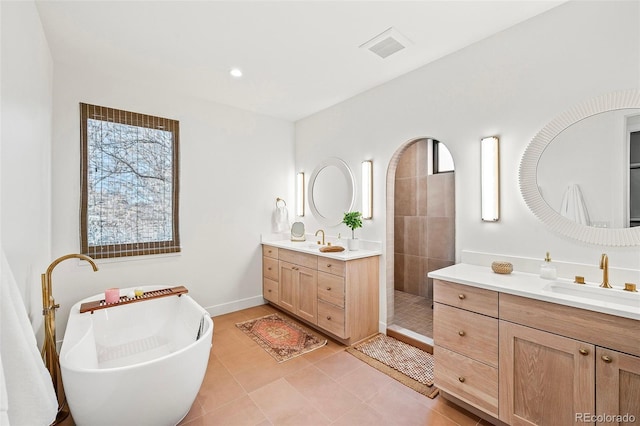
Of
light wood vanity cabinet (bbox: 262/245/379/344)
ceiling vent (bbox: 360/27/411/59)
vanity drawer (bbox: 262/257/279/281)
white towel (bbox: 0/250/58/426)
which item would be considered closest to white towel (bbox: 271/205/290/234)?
vanity drawer (bbox: 262/257/279/281)

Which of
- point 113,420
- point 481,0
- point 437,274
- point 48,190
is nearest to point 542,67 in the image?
point 481,0

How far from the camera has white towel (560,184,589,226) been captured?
186 cm

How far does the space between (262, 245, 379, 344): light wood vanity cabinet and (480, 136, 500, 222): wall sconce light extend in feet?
3.93

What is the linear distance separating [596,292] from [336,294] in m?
1.91

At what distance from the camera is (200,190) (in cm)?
356

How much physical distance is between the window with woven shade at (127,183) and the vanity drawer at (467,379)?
2.95m

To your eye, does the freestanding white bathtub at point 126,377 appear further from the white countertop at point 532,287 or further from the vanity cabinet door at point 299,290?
the white countertop at point 532,287

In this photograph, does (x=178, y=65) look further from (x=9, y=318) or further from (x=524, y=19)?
(x=524, y=19)

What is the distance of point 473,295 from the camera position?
73.2 inches

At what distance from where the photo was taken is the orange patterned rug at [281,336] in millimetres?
2773

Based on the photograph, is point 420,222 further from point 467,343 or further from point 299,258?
point 467,343

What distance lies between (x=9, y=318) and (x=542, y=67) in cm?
315

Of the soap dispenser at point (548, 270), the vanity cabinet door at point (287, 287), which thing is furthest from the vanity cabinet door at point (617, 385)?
the vanity cabinet door at point (287, 287)


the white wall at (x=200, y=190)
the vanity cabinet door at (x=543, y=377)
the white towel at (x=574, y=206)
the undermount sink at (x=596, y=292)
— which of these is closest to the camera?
the vanity cabinet door at (x=543, y=377)
